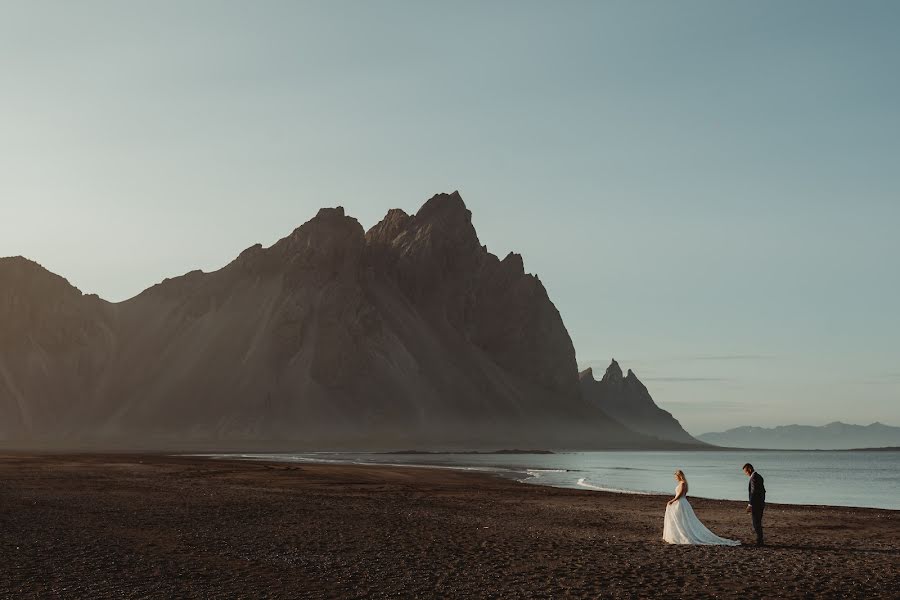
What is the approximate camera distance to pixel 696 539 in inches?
932

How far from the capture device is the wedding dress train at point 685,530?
77.7ft

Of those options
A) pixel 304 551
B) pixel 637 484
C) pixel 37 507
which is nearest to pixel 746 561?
pixel 304 551

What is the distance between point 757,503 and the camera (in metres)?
24.2

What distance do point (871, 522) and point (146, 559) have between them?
82.7 ft

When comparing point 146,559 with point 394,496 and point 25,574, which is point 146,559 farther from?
point 394,496

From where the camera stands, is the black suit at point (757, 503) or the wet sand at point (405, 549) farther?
the black suit at point (757, 503)

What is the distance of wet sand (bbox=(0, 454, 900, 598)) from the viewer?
55.8ft

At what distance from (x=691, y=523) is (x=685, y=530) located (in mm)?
312

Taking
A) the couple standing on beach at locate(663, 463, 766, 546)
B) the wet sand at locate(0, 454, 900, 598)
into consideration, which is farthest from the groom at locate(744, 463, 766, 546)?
the wet sand at locate(0, 454, 900, 598)

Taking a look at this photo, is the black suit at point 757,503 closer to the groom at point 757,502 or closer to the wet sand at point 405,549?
the groom at point 757,502

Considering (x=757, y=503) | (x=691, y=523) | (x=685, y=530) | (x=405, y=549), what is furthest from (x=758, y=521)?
(x=405, y=549)

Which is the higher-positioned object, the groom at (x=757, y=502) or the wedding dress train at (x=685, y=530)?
the groom at (x=757, y=502)

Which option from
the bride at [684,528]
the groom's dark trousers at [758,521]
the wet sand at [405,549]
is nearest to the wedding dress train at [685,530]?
the bride at [684,528]

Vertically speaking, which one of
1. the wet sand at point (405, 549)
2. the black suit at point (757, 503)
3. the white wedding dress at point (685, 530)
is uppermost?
the black suit at point (757, 503)
